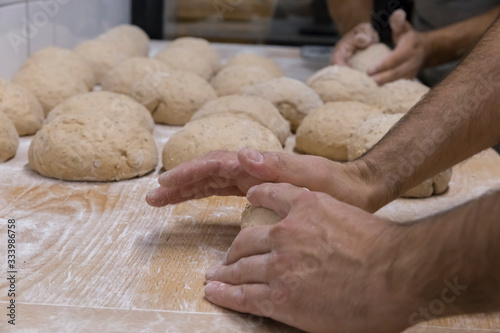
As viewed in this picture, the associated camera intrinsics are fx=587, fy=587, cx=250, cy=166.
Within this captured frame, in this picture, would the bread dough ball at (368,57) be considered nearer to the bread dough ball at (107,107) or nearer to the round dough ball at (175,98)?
the round dough ball at (175,98)

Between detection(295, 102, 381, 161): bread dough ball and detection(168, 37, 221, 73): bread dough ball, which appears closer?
detection(295, 102, 381, 161): bread dough ball

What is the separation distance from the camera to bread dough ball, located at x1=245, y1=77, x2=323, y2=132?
8.59 feet

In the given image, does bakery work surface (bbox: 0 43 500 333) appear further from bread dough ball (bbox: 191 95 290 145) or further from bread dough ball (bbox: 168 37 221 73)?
bread dough ball (bbox: 168 37 221 73)

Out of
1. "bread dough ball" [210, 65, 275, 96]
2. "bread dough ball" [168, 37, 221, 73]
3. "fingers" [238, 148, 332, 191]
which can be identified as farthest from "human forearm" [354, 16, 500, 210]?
"bread dough ball" [168, 37, 221, 73]

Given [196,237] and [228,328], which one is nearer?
[228,328]

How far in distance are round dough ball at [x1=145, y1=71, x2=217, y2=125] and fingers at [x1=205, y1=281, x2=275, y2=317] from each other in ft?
4.80

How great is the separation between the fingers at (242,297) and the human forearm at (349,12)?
10.7 feet

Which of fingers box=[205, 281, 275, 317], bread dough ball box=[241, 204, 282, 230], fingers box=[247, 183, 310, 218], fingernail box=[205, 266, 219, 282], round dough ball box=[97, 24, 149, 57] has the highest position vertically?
fingers box=[247, 183, 310, 218]

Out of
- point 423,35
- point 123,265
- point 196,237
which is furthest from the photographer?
point 423,35

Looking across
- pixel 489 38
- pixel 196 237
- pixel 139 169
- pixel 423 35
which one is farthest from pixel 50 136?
pixel 423 35

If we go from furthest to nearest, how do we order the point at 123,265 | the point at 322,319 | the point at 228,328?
the point at 123,265, the point at 228,328, the point at 322,319

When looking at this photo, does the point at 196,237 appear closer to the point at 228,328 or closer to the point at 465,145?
the point at 228,328

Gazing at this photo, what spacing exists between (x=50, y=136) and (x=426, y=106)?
1.22 metres

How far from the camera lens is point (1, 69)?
9.18ft
